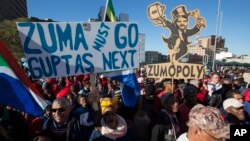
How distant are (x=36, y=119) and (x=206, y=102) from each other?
3604 millimetres

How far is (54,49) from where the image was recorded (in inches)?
120

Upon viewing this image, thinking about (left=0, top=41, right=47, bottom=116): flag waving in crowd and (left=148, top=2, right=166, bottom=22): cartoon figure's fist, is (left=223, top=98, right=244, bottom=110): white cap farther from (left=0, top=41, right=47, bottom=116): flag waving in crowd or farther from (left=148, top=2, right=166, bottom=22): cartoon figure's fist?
(left=148, top=2, right=166, bottom=22): cartoon figure's fist

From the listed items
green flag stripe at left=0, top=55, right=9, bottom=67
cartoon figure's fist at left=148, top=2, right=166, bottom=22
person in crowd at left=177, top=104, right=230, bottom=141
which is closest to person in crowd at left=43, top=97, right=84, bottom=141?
green flag stripe at left=0, top=55, right=9, bottom=67

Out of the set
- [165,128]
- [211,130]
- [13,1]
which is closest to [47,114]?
[165,128]

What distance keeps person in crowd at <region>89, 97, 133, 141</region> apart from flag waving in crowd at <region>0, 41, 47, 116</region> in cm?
61

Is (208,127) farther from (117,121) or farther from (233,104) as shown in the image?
(233,104)

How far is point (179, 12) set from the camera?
647cm

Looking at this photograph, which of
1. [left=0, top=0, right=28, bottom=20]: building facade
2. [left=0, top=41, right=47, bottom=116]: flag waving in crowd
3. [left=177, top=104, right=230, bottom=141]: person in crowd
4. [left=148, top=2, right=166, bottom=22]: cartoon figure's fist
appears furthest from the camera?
[left=0, top=0, right=28, bottom=20]: building facade

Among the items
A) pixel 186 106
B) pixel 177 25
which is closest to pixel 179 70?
pixel 177 25

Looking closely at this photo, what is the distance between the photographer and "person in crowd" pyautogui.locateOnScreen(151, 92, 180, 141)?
10.7ft

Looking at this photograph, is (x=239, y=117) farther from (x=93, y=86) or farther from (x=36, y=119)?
(x=36, y=119)

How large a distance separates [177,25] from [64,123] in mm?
4074

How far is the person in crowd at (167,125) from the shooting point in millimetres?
3262

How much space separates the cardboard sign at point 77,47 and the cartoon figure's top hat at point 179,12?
10.1ft
